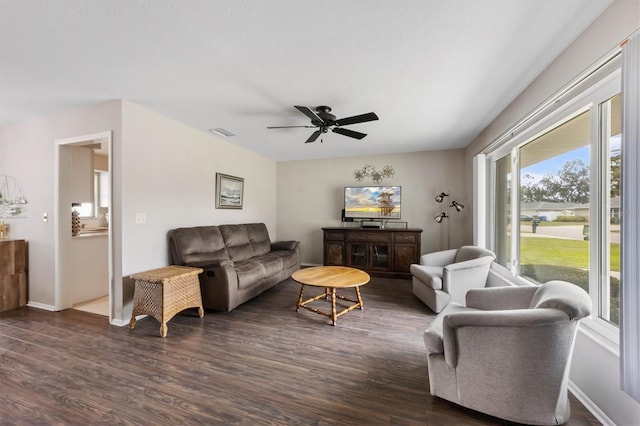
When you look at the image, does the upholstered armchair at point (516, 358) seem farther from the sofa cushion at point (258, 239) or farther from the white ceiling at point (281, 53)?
the sofa cushion at point (258, 239)

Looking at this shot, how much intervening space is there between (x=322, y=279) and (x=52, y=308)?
134 inches

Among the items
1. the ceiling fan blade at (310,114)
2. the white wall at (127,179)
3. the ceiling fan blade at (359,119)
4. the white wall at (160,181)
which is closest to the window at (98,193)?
the white wall at (127,179)

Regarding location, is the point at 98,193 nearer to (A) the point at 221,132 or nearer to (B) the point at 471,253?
(A) the point at 221,132

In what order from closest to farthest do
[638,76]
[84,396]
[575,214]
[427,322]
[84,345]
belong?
[638,76] → [84,396] → [575,214] → [84,345] → [427,322]

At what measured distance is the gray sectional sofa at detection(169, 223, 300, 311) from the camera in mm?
3102

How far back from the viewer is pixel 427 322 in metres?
2.93

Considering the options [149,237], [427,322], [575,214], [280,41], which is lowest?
[427,322]

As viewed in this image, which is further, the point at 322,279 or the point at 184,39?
the point at 322,279

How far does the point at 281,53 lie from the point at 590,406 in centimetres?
311

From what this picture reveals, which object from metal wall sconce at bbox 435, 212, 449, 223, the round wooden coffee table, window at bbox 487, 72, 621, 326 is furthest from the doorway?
metal wall sconce at bbox 435, 212, 449, 223

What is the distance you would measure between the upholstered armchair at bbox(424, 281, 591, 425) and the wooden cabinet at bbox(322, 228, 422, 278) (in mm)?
3071

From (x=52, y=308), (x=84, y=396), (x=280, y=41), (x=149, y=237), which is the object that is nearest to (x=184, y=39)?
(x=280, y=41)

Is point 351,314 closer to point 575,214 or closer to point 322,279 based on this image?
point 322,279

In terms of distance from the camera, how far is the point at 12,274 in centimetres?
332
